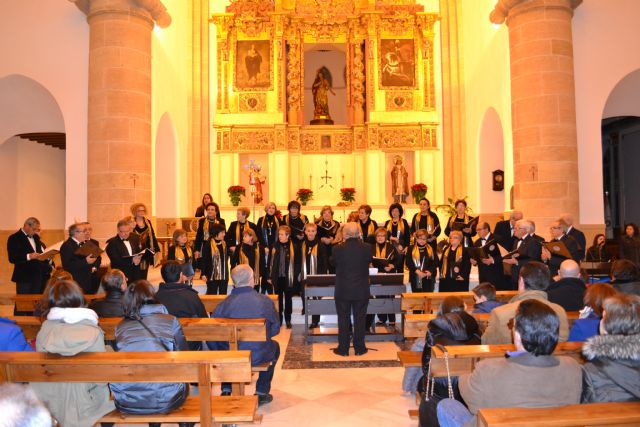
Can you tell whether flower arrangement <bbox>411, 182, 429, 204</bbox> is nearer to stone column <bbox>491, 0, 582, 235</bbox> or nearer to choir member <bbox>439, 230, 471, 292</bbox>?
stone column <bbox>491, 0, 582, 235</bbox>

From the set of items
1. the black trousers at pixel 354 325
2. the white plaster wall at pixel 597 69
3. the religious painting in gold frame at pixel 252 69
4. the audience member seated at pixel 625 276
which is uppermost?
the religious painting in gold frame at pixel 252 69

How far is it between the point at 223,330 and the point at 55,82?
24.8 feet

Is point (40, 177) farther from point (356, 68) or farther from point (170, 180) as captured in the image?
point (356, 68)

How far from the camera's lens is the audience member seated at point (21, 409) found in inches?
55.9

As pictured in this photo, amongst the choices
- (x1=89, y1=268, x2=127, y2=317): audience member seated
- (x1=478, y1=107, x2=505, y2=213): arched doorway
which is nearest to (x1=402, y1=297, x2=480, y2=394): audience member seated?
(x1=89, y1=268, x2=127, y2=317): audience member seated

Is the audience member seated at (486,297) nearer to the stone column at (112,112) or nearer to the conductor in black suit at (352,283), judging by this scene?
the conductor in black suit at (352,283)

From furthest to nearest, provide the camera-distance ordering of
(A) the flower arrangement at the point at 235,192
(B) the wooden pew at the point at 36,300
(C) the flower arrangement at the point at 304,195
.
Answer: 1. (C) the flower arrangement at the point at 304,195
2. (A) the flower arrangement at the point at 235,192
3. (B) the wooden pew at the point at 36,300

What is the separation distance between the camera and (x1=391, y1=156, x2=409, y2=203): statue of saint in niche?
16.4 metres

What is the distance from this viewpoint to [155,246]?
9203 mm

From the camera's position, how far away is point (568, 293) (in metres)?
5.64

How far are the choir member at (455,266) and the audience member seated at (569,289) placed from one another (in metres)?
2.69

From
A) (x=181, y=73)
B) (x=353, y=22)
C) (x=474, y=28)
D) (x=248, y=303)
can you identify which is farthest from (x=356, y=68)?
(x=248, y=303)

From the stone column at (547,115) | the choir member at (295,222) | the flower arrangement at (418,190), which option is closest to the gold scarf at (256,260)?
the choir member at (295,222)

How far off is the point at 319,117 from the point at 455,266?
10610 millimetres
